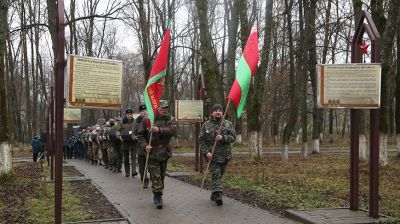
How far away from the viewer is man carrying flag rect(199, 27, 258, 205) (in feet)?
32.2

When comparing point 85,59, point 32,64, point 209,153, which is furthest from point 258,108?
point 32,64

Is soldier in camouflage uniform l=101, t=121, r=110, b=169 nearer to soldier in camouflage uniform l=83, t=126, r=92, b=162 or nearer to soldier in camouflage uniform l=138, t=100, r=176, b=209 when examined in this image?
soldier in camouflage uniform l=83, t=126, r=92, b=162

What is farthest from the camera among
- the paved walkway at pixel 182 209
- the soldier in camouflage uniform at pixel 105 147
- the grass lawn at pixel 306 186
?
the soldier in camouflage uniform at pixel 105 147

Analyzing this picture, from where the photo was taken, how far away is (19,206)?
966 cm

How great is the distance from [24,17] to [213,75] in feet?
90.5

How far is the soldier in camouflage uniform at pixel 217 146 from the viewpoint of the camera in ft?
32.0

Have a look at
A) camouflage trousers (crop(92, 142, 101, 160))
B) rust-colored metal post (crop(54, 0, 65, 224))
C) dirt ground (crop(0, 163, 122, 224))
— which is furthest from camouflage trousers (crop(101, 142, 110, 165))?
rust-colored metal post (crop(54, 0, 65, 224))

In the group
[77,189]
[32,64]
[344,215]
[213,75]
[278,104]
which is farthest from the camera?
[32,64]

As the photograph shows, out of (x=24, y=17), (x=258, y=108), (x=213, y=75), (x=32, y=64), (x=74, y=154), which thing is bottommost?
(x=74, y=154)

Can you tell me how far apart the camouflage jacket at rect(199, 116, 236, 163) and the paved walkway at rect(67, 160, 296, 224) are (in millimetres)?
952

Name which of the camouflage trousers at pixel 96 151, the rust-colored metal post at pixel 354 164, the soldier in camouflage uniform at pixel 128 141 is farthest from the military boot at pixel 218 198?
the camouflage trousers at pixel 96 151

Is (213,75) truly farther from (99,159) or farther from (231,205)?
(231,205)

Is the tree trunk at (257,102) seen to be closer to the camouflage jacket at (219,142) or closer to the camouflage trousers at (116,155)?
the camouflage trousers at (116,155)

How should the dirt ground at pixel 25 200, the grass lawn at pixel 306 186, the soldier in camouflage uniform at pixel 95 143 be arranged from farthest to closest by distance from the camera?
1. the soldier in camouflage uniform at pixel 95 143
2. the grass lawn at pixel 306 186
3. the dirt ground at pixel 25 200
